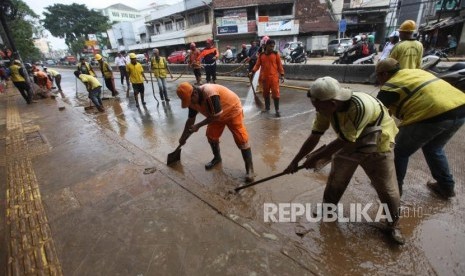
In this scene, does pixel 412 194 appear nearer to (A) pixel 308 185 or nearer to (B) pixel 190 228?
(A) pixel 308 185

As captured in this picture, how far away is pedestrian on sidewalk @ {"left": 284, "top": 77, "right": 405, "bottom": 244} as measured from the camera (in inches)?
64.9

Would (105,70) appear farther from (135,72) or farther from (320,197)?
(320,197)

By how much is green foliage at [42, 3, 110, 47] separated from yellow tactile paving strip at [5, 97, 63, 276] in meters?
58.4

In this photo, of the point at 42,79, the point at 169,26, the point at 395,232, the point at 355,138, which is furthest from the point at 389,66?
the point at 169,26

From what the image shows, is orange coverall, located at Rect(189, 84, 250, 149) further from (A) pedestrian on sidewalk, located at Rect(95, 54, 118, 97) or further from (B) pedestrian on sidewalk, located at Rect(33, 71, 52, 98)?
(B) pedestrian on sidewalk, located at Rect(33, 71, 52, 98)

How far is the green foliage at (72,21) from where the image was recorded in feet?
169

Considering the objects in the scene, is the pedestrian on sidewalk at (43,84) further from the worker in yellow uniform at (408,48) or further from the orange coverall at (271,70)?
the worker in yellow uniform at (408,48)

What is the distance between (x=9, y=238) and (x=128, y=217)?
1231 mm

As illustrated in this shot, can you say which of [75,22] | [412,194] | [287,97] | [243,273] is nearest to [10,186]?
[243,273]

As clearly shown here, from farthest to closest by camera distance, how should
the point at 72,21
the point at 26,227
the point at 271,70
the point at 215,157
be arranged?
the point at 72,21, the point at 271,70, the point at 215,157, the point at 26,227

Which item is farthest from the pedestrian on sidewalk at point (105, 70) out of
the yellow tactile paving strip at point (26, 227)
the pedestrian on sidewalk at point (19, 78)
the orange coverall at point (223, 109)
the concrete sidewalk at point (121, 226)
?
the orange coverall at point (223, 109)

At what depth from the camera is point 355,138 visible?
1.73 meters

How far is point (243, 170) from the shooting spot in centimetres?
349

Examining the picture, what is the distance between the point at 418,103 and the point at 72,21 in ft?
219
